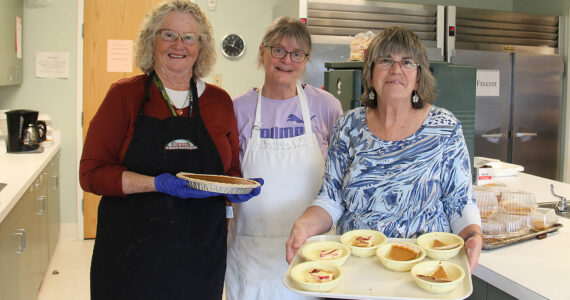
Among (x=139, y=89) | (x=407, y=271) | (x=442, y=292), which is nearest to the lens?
(x=442, y=292)

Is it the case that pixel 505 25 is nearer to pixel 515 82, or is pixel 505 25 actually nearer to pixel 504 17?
pixel 504 17

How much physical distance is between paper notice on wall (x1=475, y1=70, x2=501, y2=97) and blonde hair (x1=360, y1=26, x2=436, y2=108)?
11.3 ft

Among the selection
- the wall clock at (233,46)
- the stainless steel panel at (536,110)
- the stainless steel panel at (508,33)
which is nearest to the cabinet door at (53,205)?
the wall clock at (233,46)

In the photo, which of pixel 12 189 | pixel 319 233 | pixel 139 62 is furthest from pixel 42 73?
pixel 319 233

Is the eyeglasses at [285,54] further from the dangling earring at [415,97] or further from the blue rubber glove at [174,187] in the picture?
the blue rubber glove at [174,187]

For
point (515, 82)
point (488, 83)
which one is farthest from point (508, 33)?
point (488, 83)

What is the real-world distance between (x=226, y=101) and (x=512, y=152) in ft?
13.0

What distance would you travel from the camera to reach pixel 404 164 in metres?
1.50

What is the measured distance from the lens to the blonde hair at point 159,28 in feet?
5.58

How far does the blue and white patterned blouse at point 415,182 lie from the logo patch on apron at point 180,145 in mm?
529

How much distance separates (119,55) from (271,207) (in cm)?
307

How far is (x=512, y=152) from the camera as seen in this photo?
4969mm

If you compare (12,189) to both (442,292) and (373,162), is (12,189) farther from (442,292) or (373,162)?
(442,292)

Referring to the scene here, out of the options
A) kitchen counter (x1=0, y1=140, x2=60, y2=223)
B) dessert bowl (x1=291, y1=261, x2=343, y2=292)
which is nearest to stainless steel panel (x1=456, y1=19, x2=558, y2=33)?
kitchen counter (x1=0, y1=140, x2=60, y2=223)
